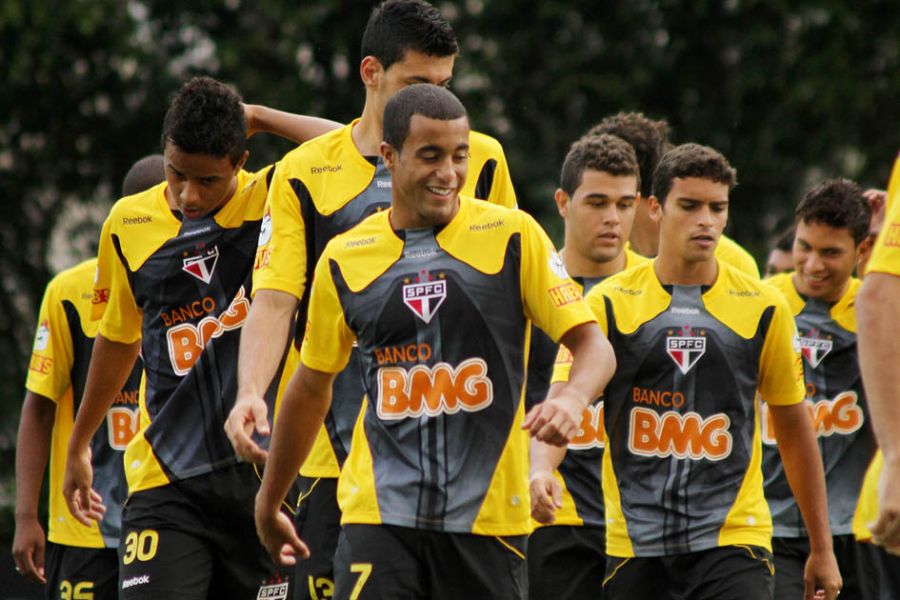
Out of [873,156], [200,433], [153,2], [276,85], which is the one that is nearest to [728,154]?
[873,156]

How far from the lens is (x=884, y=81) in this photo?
18719 mm

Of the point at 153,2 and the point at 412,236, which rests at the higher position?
the point at 153,2

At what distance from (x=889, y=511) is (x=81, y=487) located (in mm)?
4231

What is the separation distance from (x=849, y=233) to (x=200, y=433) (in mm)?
3689

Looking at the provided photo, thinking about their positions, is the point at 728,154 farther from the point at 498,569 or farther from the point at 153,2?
the point at 498,569

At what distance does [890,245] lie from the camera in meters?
5.20

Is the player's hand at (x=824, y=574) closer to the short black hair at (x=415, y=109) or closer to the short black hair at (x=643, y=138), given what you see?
the short black hair at (x=415, y=109)

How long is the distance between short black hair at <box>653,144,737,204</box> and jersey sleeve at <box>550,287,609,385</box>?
62cm

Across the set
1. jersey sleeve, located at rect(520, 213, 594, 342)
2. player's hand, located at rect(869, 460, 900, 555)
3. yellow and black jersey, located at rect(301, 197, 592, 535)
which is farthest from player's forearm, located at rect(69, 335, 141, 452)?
player's hand, located at rect(869, 460, 900, 555)

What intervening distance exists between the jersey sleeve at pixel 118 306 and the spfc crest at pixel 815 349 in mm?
3534

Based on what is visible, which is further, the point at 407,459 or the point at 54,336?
the point at 54,336

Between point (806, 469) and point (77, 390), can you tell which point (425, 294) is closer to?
point (806, 469)

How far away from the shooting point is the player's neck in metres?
7.94

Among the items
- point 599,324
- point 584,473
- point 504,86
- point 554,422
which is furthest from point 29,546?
point 504,86
